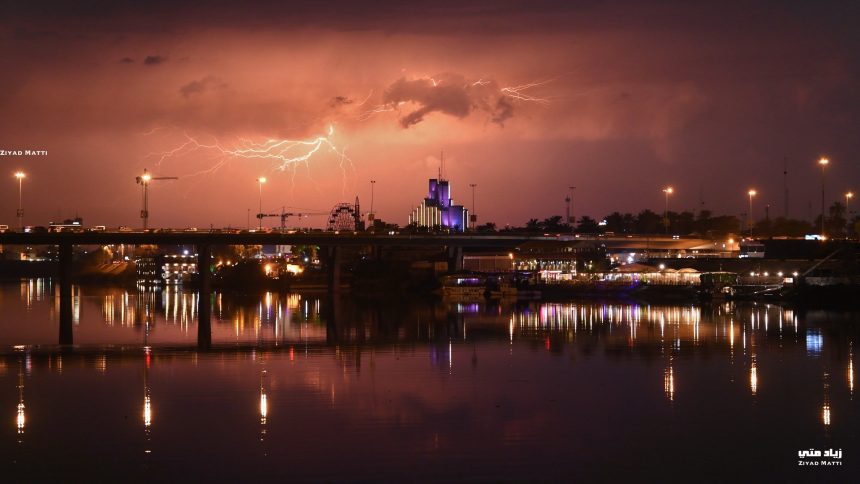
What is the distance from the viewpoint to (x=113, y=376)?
41375 mm

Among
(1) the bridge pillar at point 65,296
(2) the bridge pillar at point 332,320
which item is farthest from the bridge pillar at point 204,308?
(1) the bridge pillar at point 65,296

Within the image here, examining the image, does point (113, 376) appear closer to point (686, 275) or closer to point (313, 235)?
point (313, 235)

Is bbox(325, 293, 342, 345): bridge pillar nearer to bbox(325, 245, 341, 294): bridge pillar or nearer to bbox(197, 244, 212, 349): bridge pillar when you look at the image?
bbox(197, 244, 212, 349): bridge pillar

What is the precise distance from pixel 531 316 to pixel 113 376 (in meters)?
44.3

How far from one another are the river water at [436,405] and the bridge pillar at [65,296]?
1.60 meters

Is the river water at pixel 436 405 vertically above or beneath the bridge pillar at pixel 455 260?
beneath

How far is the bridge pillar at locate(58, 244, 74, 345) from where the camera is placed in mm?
62531

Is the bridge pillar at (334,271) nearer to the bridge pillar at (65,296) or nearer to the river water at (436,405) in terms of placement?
the bridge pillar at (65,296)

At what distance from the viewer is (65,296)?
309 feet

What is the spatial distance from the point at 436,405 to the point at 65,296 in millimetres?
70938

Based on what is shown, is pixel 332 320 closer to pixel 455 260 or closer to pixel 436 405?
pixel 436 405

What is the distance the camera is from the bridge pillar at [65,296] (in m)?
62.5

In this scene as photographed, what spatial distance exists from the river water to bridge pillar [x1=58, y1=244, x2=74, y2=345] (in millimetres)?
1602

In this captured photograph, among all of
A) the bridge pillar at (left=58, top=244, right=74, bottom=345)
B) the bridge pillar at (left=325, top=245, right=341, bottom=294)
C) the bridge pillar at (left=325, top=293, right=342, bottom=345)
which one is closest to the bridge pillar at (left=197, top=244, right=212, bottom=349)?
the bridge pillar at (left=325, top=293, right=342, bottom=345)
